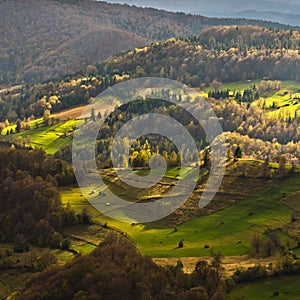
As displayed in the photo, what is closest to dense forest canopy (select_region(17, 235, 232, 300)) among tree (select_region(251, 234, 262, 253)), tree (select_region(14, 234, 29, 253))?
A: tree (select_region(251, 234, 262, 253))

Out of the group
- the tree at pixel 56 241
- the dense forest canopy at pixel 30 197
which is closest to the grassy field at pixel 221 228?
the dense forest canopy at pixel 30 197

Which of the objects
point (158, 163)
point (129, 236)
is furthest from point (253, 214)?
point (158, 163)

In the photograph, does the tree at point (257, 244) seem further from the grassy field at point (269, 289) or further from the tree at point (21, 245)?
the tree at point (21, 245)

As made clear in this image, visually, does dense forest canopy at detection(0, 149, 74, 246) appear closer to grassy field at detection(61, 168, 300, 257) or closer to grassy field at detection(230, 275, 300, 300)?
grassy field at detection(61, 168, 300, 257)

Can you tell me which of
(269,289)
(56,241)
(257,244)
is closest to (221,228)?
(257,244)

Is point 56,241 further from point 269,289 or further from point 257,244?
point 269,289

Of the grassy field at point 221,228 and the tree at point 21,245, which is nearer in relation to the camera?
the grassy field at point 221,228
